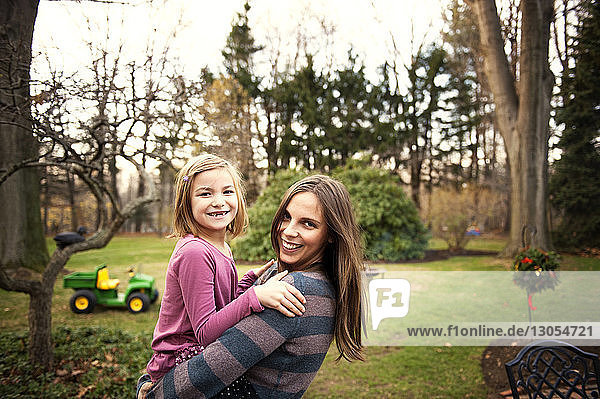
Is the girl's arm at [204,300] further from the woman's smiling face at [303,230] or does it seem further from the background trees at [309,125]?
the background trees at [309,125]

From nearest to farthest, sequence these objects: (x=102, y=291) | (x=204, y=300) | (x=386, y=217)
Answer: (x=204, y=300)
(x=102, y=291)
(x=386, y=217)

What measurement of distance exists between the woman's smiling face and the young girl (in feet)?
0.32

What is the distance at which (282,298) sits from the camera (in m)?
1.04

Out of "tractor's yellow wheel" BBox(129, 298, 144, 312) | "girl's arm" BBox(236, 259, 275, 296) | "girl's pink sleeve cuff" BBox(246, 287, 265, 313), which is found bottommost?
"tractor's yellow wheel" BBox(129, 298, 144, 312)

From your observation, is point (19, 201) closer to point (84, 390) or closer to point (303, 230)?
point (84, 390)

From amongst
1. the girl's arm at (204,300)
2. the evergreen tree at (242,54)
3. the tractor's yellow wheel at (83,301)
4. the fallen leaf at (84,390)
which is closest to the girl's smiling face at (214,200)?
the girl's arm at (204,300)

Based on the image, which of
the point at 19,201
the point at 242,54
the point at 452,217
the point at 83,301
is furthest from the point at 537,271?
the point at 242,54

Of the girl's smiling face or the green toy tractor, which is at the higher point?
the girl's smiling face

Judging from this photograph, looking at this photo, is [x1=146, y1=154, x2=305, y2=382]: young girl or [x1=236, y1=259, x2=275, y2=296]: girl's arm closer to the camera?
[x1=146, y1=154, x2=305, y2=382]: young girl

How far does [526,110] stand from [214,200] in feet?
29.1

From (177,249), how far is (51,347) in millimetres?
3184

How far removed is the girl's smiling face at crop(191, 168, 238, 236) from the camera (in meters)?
1.38

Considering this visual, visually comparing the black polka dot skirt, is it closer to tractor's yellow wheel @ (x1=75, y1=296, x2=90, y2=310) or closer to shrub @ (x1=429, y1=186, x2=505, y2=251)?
tractor's yellow wheel @ (x1=75, y1=296, x2=90, y2=310)

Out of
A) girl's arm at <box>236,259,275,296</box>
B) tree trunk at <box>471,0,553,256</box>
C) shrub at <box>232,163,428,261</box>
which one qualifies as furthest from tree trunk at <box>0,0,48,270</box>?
tree trunk at <box>471,0,553,256</box>
